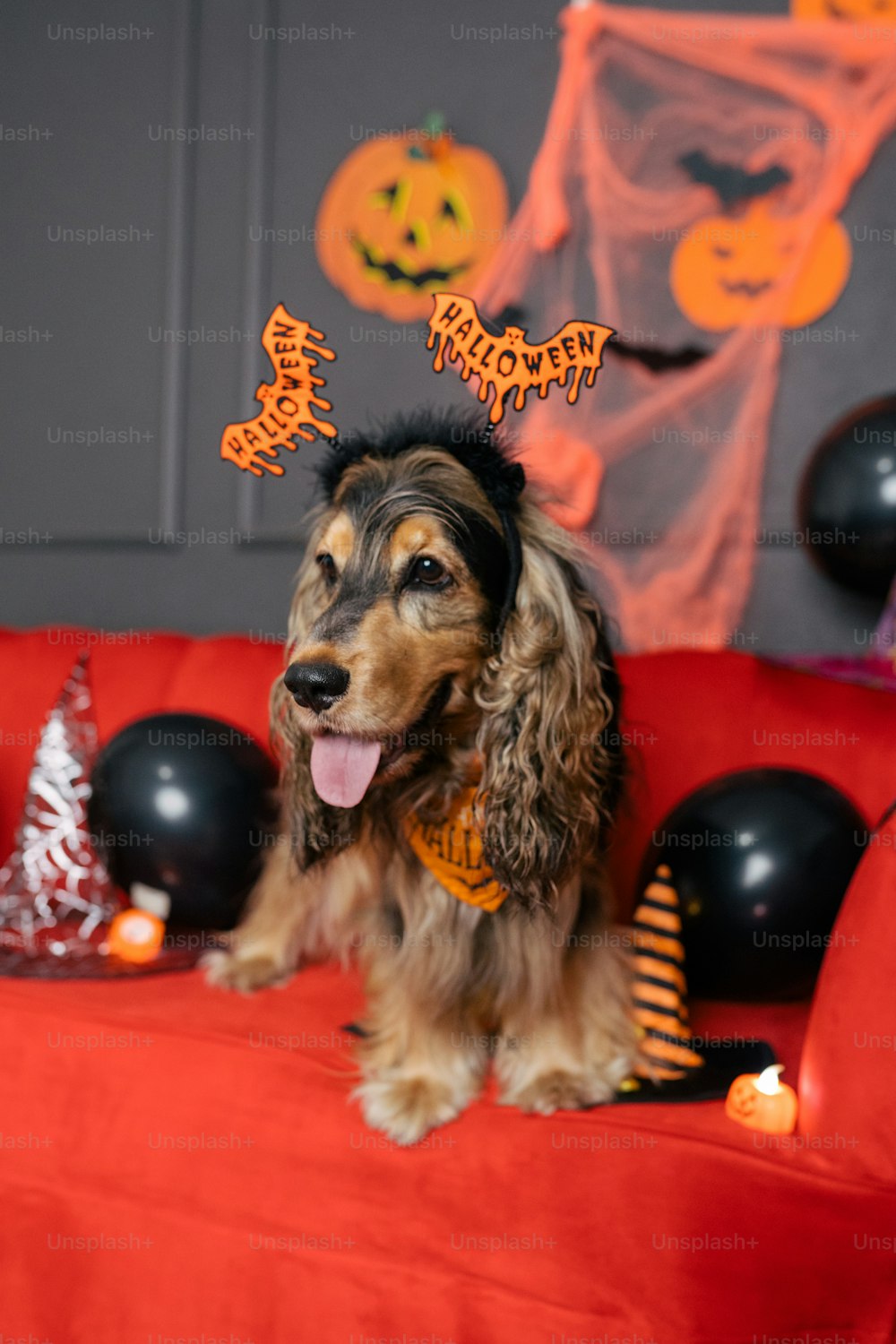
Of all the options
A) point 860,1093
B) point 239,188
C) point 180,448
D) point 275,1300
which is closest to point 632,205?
point 239,188

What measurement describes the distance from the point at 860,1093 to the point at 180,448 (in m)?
3.72

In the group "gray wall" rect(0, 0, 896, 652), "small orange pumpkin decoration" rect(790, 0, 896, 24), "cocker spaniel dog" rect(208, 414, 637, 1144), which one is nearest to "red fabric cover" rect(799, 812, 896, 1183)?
"cocker spaniel dog" rect(208, 414, 637, 1144)

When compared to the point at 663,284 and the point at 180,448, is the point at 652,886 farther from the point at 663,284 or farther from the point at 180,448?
the point at 180,448

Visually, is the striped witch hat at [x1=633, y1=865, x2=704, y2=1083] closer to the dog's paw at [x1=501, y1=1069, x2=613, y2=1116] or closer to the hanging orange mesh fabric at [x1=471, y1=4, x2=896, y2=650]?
the dog's paw at [x1=501, y1=1069, x2=613, y2=1116]

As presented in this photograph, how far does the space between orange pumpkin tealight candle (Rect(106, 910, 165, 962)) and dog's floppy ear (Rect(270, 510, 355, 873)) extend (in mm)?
651

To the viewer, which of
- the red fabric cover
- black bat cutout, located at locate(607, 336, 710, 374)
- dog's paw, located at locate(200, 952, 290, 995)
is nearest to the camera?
the red fabric cover

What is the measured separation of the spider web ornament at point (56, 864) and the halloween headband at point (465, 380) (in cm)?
122

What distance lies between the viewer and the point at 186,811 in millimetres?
2777

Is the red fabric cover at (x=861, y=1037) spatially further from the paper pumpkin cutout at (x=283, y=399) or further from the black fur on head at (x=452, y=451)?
the paper pumpkin cutout at (x=283, y=399)

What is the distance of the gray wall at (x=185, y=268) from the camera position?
423cm

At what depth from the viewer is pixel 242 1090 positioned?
2096mm

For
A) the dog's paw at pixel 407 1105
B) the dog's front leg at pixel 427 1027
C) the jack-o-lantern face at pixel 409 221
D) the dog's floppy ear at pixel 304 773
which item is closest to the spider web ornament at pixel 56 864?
the dog's floppy ear at pixel 304 773

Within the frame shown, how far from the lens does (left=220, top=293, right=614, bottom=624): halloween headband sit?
6.73 ft

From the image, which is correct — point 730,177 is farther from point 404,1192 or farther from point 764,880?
point 404,1192
